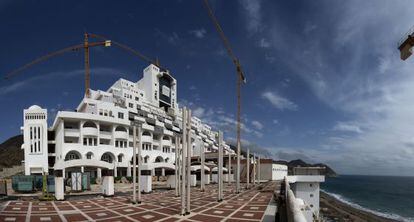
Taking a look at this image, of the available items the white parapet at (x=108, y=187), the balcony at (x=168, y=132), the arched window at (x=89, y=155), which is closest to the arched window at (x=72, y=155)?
the arched window at (x=89, y=155)

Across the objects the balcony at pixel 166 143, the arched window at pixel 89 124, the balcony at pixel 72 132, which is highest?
the arched window at pixel 89 124

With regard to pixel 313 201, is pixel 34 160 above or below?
above

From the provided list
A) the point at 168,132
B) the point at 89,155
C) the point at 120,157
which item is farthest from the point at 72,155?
the point at 168,132

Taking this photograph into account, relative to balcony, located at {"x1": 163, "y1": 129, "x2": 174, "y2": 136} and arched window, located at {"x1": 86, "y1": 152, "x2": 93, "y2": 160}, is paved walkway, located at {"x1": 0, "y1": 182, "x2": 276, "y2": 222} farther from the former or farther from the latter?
balcony, located at {"x1": 163, "y1": 129, "x2": 174, "y2": 136}

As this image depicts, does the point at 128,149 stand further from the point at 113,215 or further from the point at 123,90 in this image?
the point at 113,215

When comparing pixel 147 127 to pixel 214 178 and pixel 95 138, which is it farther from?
pixel 214 178

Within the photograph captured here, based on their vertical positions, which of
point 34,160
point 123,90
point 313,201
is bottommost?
point 313,201

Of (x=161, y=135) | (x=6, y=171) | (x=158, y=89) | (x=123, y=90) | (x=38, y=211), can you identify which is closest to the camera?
(x=38, y=211)

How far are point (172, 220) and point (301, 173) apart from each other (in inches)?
990

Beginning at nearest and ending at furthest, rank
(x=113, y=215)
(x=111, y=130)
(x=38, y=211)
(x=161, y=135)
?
(x=113, y=215) → (x=38, y=211) → (x=111, y=130) → (x=161, y=135)

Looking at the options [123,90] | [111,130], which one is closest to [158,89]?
[123,90]

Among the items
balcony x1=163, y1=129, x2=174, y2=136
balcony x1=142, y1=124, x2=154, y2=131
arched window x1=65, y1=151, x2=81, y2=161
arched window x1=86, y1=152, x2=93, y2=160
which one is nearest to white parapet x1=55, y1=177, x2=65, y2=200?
arched window x1=65, y1=151, x2=81, y2=161

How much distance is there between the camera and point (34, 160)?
48.7 meters

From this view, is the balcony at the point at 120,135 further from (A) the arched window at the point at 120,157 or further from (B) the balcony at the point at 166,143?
(B) the balcony at the point at 166,143
